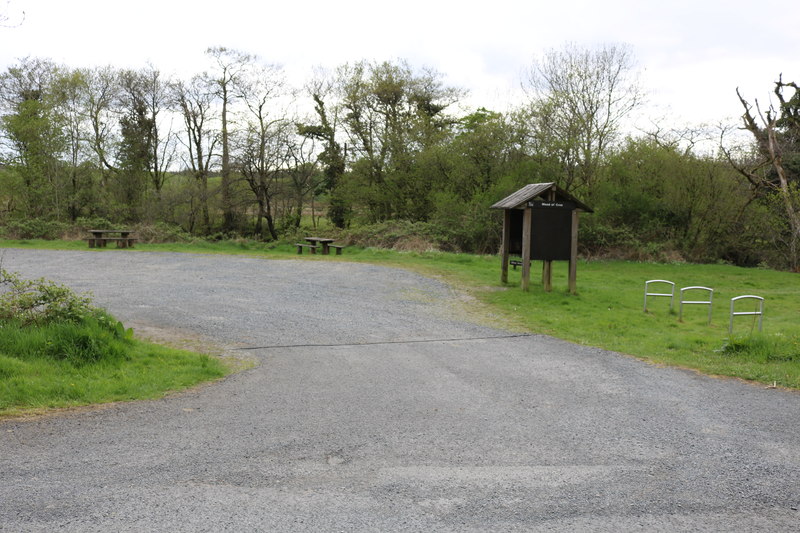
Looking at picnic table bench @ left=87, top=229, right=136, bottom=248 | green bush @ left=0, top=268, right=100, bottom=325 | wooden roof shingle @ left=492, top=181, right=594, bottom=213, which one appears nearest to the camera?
green bush @ left=0, top=268, right=100, bottom=325

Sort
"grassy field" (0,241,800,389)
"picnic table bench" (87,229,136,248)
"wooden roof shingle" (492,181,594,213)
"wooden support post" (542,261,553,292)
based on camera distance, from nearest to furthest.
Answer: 1. "grassy field" (0,241,800,389)
2. "wooden roof shingle" (492,181,594,213)
3. "wooden support post" (542,261,553,292)
4. "picnic table bench" (87,229,136,248)

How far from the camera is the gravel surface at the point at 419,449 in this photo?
11.4 ft

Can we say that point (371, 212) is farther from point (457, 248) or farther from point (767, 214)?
point (767, 214)

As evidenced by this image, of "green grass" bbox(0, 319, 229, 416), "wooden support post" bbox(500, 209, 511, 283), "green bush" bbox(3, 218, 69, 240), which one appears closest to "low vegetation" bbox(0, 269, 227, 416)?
"green grass" bbox(0, 319, 229, 416)

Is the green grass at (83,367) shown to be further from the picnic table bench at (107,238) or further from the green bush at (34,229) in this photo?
the green bush at (34,229)

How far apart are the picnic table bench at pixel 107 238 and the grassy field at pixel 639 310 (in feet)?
1.71

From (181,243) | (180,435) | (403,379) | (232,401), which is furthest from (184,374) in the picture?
(181,243)

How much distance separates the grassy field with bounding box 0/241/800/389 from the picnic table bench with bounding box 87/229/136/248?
522mm

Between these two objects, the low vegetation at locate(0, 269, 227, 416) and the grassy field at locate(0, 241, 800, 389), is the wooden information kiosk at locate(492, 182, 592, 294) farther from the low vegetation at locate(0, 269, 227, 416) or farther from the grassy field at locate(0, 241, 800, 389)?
the low vegetation at locate(0, 269, 227, 416)

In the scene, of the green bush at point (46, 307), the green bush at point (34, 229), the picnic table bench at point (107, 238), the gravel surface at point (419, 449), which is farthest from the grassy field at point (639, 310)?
the green bush at point (46, 307)

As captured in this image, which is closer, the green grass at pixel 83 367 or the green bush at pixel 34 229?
the green grass at pixel 83 367

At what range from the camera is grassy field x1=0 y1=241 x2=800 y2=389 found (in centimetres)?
785

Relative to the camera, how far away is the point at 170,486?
3.79 metres

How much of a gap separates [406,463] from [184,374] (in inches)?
124
